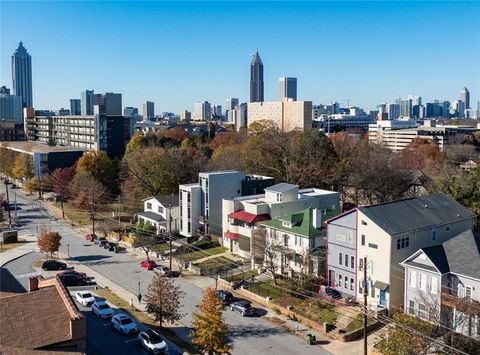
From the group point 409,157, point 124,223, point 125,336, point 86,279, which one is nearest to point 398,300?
point 125,336

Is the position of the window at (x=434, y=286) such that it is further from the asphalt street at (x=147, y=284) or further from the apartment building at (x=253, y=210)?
the apartment building at (x=253, y=210)

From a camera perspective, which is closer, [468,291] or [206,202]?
[468,291]

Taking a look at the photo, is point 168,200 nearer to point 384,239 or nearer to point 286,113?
point 384,239

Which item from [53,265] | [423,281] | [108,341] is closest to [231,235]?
[53,265]

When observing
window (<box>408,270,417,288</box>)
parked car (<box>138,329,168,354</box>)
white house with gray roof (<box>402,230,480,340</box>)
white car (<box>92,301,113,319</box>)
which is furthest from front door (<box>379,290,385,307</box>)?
white car (<box>92,301,113,319</box>)

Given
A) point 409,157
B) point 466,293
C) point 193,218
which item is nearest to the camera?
point 466,293

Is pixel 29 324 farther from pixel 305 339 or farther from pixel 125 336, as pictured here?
pixel 305 339
